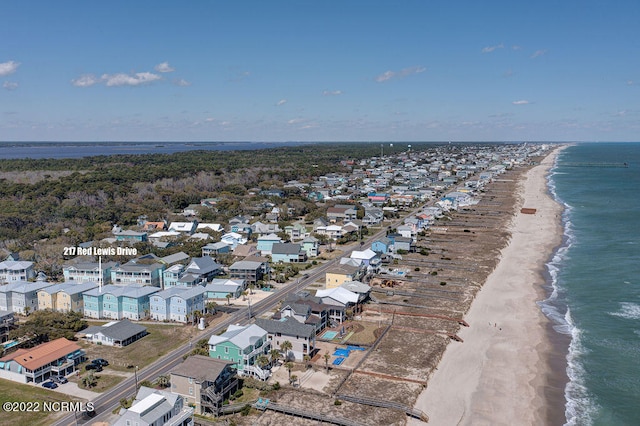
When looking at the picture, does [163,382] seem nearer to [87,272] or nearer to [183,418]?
[183,418]

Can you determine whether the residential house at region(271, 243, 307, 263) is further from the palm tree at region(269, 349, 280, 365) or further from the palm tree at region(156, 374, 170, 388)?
the palm tree at region(156, 374, 170, 388)

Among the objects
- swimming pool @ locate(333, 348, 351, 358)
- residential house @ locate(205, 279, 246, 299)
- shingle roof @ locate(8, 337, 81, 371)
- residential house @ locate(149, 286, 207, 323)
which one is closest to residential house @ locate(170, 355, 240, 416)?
swimming pool @ locate(333, 348, 351, 358)

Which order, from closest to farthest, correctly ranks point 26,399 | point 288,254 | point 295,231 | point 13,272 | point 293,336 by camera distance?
point 26,399, point 293,336, point 13,272, point 288,254, point 295,231

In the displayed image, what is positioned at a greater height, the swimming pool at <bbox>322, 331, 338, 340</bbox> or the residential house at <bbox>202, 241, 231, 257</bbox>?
the residential house at <bbox>202, 241, 231, 257</bbox>

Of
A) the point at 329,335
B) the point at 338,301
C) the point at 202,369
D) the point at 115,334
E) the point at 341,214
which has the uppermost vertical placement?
the point at 341,214

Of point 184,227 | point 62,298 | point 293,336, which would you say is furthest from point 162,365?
point 184,227

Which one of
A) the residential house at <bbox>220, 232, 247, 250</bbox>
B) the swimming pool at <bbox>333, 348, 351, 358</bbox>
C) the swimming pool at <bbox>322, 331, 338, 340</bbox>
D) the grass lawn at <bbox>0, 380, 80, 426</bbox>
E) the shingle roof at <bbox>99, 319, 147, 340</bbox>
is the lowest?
the grass lawn at <bbox>0, 380, 80, 426</bbox>
